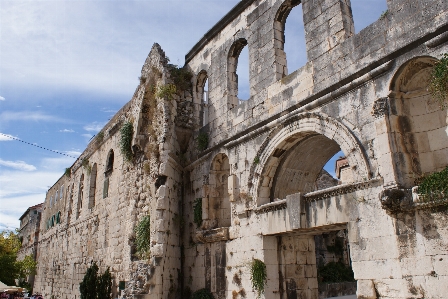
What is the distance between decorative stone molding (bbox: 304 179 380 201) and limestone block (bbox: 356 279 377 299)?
1.33 meters

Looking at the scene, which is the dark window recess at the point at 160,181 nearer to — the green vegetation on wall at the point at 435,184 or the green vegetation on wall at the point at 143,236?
the green vegetation on wall at the point at 143,236

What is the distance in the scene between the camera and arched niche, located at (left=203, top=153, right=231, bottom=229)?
9498 millimetres

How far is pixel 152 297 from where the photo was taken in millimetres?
9133

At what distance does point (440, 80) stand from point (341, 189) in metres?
2.14

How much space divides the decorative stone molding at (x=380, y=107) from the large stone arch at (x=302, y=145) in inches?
21.0

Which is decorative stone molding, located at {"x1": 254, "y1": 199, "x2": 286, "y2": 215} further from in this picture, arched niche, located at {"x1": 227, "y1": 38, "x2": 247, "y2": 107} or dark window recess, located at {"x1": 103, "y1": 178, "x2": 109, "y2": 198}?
dark window recess, located at {"x1": 103, "y1": 178, "x2": 109, "y2": 198}

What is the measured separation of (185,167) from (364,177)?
5.78 metres

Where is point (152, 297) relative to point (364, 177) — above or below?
below

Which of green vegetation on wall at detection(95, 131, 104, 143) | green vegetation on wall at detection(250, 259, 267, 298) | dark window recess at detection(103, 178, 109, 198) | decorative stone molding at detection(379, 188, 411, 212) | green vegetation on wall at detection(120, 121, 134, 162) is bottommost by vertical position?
green vegetation on wall at detection(250, 259, 267, 298)

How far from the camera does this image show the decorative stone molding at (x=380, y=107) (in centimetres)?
573

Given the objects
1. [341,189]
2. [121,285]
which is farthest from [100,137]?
[341,189]

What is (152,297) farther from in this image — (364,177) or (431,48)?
(431,48)

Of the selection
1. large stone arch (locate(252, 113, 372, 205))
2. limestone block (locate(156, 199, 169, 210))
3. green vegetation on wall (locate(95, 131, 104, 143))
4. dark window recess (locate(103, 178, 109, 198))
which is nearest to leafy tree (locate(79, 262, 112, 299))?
dark window recess (locate(103, 178, 109, 198))

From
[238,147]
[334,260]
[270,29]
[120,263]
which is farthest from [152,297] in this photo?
[334,260]
